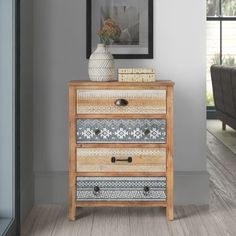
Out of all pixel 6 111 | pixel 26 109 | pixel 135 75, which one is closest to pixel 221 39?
pixel 135 75

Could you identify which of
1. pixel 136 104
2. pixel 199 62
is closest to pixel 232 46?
pixel 199 62

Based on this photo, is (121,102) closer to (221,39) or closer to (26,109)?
(26,109)

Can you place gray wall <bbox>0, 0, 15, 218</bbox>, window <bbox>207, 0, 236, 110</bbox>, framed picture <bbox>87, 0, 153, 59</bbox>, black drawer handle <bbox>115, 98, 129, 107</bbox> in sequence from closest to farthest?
gray wall <bbox>0, 0, 15, 218</bbox> < black drawer handle <bbox>115, 98, 129, 107</bbox> < framed picture <bbox>87, 0, 153, 59</bbox> < window <bbox>207, 0, 236, 110</bbox>

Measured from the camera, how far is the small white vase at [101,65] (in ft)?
7.84

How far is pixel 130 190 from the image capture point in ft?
7.67

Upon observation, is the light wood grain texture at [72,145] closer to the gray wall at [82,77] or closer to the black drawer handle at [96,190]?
the black drawer handle at [96,190]

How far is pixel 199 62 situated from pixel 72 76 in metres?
0.62

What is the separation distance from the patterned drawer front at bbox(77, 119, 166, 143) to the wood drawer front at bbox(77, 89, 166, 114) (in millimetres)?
38

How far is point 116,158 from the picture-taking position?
2.32m

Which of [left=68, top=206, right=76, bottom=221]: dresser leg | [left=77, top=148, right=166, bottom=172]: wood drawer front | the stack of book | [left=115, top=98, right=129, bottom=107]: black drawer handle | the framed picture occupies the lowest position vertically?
[left=68, top=206, right=76, bottom=221]: dresser leg

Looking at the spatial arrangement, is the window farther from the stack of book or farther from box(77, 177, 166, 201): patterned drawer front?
box(77, 177, 166, 201): patterned drawer front

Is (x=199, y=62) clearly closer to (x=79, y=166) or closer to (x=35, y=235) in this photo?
(x=79, y=166)

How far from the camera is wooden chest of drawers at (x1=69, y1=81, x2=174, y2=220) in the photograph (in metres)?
2.30

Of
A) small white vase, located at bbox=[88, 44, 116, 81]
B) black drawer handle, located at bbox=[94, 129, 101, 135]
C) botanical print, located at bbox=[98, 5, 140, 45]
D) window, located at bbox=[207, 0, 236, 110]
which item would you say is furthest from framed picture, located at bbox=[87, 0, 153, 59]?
window, located at bbox=[207, 0, 236, 110]
